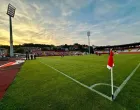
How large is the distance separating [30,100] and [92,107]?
188 centimetres

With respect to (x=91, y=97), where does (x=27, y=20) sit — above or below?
above

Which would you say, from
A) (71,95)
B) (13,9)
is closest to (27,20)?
(13,9)

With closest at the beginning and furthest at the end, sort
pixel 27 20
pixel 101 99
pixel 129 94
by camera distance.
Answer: pixel 101 99 → pixel 129 94 → pixel 27 20

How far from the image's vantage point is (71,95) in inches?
191

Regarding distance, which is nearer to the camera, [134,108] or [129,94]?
[134,108]

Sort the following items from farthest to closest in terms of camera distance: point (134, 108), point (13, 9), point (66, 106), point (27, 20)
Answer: point (13, 9)
point (27, 20)
point (66, 106)
point (134, 108)

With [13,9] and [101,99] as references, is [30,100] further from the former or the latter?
[13,9]

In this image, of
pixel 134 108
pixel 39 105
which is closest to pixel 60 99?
pixel 39 105

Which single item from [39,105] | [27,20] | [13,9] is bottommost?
[39,105]

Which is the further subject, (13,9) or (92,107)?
(13,9)

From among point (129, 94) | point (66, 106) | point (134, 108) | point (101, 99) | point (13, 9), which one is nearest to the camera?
point (134, 108)

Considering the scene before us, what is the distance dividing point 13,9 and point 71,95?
189 feet

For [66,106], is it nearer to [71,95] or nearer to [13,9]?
[71,95]

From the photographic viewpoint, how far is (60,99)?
4.48 m
